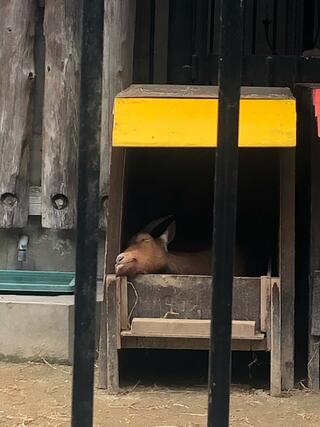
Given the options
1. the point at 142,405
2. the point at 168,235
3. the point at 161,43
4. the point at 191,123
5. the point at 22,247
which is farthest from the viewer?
the point at 161,43

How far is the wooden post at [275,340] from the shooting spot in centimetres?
434

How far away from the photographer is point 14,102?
18.3 ft

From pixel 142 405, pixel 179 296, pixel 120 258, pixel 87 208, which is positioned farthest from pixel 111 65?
pixel 87 208

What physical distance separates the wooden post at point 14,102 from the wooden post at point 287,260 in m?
2.11

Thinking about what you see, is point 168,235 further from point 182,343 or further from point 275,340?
point 275,340

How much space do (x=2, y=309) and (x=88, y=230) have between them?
10.8 feet

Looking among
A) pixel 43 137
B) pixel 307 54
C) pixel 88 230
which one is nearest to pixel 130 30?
pixel 43 137

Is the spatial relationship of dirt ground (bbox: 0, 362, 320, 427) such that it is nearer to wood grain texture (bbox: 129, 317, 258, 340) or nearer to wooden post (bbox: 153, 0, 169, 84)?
wood grain texture (bbox: 129, 317, 258, 340)

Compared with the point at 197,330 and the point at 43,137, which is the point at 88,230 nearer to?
the point at 197,330

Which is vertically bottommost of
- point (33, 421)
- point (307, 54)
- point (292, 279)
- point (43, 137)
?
point (33, 421)

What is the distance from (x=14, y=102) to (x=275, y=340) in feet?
8.65

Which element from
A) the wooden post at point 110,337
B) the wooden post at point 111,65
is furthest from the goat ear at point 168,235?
the wooden post at point 111,65

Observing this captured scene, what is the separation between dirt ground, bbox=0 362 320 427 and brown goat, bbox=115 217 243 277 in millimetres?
726

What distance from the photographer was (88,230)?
1.77 m
